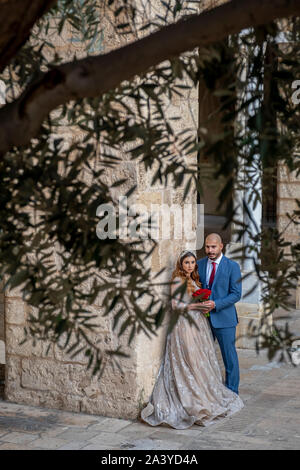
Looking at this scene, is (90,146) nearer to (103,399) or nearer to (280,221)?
(103,399)

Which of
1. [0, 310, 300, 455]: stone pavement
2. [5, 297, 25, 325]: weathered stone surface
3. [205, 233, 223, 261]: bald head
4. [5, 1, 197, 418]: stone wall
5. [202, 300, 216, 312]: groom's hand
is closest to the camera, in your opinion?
[0, 310, 300, 455]: stone pavement

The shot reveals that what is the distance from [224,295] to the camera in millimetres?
7168

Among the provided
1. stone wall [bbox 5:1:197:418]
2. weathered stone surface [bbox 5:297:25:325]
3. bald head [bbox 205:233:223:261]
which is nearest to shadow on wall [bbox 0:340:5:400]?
stone wall [bbox 5:1:197:418]

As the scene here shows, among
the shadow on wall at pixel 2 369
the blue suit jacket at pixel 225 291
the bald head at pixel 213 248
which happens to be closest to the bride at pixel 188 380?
the blue suit jacket at pixel 225 291

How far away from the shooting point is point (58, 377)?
7008 mm

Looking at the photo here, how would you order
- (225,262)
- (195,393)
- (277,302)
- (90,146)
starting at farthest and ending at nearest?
(225,262) → (195,393) → (277,302) → (90,146)

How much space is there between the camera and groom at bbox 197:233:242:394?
716 centimetres

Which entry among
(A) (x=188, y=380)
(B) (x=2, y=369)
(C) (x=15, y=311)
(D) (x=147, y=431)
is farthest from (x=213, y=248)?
(B) (x=2, y=369)

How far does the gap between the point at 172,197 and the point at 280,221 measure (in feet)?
17.7

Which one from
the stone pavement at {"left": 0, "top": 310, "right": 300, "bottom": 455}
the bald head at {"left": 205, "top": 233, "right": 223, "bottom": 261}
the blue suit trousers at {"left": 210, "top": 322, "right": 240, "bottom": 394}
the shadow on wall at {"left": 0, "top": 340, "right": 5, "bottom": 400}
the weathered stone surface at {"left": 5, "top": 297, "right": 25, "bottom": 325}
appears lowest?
the stone pavement at {"left": 0, "top": 310, "right": 300, "bottom": 455}

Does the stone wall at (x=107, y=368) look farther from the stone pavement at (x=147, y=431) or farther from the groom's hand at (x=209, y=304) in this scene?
the groom's hand at (x=209, y=304)

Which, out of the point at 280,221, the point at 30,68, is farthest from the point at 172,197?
the point at 280,221

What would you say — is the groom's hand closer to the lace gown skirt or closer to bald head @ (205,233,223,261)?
the lace gown skirt

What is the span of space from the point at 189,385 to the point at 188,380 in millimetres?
43
